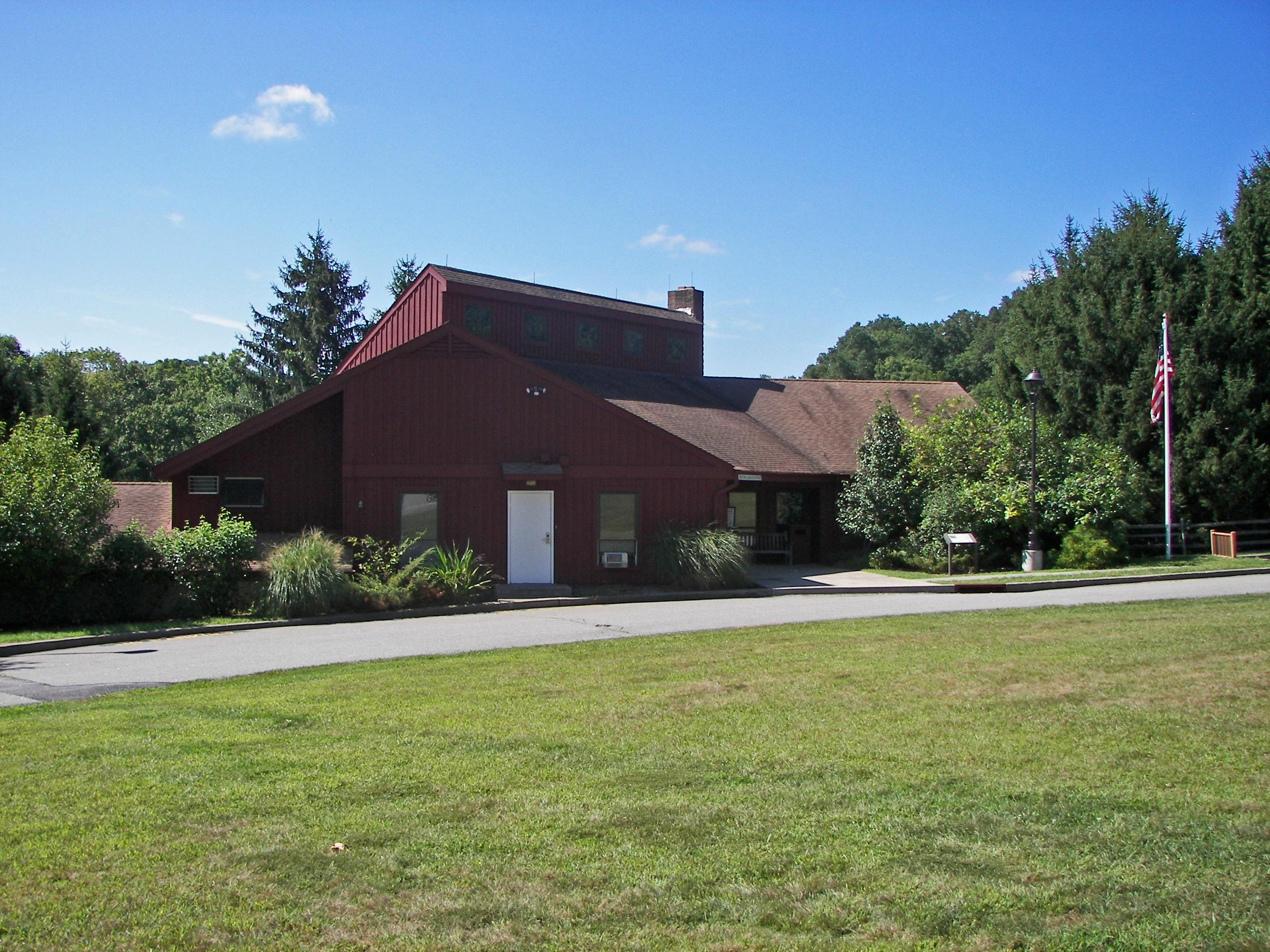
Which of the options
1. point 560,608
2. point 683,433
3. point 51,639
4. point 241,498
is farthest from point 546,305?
point 51,639

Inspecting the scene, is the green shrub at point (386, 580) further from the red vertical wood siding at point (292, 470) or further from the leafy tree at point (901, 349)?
the leafy tree at point (901, 349)

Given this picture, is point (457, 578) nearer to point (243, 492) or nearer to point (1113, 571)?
point (243, 492)

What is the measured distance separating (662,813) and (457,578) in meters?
13.9

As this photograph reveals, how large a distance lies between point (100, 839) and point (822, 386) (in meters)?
30.4

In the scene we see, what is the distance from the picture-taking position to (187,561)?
17.9 m

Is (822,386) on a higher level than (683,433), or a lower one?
higher

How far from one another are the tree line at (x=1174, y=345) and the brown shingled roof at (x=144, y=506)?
869 inches

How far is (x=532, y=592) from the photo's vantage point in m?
21.0

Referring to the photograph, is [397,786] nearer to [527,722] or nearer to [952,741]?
[527,722]

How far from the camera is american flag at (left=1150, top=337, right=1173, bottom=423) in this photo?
84.3 ft

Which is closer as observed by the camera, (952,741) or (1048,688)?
(952,741)

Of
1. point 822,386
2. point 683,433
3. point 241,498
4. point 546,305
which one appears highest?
point 546,305

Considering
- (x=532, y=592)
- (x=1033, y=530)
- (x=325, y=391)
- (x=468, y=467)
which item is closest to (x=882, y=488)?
(x=1033, y=530)

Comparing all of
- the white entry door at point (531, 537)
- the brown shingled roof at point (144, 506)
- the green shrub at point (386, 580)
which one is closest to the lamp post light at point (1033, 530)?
the white entry door at point (531, 537)
